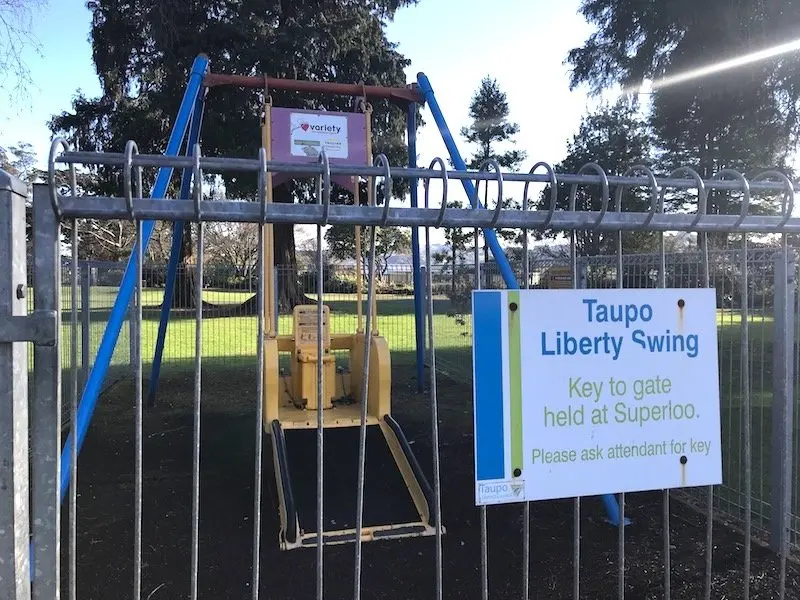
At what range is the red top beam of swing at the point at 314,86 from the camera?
627 centimetres

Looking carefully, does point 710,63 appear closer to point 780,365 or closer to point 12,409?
point 780,365

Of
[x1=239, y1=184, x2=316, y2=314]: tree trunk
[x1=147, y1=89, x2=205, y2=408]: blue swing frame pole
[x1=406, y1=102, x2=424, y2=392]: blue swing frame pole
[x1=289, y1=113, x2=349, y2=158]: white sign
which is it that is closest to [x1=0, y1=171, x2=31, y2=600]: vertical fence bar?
[x1=147, y1=89, x2=205, y2=408]: blue swing frame pole

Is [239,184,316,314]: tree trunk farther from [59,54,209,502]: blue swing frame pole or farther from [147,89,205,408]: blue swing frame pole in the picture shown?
[59,54,209,502]: blue swing frame pole

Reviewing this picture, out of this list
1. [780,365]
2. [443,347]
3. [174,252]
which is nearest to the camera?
[780,365]

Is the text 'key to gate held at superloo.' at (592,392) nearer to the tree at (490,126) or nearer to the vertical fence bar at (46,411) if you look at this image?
the vertical fence bar at (46,411)

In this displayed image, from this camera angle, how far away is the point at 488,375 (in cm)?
202

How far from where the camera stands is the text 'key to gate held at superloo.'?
2.03 metres

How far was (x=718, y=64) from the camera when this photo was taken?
12766 mm

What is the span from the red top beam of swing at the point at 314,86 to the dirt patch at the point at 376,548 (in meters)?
3.64

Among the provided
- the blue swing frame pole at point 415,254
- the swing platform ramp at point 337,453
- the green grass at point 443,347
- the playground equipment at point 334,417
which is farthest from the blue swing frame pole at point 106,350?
the green grass at point 443,347

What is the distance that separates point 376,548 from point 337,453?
44.6 inches

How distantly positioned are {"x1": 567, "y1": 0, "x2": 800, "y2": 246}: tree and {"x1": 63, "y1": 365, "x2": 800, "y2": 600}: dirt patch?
10.5 meters

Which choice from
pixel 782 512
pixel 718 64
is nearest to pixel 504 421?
pixel 782 512

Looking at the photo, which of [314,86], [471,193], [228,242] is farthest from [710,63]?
[228,242]
